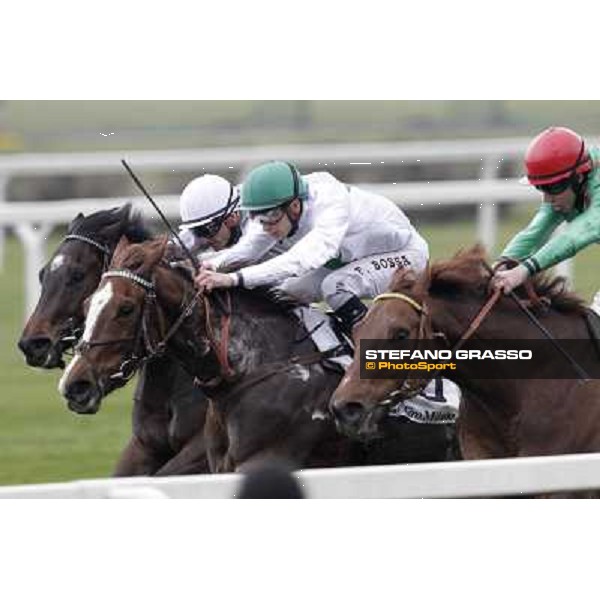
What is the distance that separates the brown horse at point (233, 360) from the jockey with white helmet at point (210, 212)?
40cm

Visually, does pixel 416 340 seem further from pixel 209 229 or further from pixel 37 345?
pixel 37 345

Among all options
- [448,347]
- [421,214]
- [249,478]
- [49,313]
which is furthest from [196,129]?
[249,478]

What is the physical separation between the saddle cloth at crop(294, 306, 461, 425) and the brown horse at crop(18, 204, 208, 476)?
0.53 metres

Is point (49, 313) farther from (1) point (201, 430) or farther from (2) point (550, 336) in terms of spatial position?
(2) point (550, 336)

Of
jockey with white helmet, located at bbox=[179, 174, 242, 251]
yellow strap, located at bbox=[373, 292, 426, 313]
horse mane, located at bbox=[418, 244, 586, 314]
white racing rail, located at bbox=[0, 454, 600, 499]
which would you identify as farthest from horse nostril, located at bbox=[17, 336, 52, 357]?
white racing rail, located at bbox=[0, 454, 600, 499]

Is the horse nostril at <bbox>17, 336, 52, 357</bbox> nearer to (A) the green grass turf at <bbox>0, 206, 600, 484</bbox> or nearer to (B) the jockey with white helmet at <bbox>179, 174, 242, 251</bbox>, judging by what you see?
(B) the jockey with white helmet at <bbox>179, 174, 242, 251</bbox>

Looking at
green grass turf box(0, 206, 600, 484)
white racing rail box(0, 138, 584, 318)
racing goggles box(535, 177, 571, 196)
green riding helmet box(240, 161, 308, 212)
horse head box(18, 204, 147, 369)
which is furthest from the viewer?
white racing rail box(0, 138, 584, 318)

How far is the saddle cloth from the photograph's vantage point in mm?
6742

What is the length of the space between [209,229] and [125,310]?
30.2 inches

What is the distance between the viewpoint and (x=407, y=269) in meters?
6.34

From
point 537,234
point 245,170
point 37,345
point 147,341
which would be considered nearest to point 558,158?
point 537,234

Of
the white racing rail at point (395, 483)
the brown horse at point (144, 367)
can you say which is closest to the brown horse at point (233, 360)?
the brown horse at point (144, 367)

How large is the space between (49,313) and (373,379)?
5.12 feet

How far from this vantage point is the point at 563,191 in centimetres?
652
